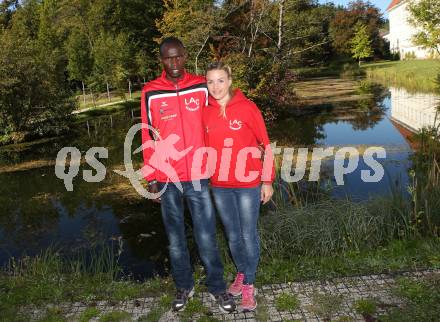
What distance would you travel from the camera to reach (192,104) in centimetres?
318

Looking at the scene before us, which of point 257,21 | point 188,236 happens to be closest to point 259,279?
point 188,236

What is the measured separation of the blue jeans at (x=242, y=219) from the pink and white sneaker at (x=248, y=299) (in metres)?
0.05

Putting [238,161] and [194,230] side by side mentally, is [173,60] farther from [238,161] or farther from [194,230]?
[194,230]

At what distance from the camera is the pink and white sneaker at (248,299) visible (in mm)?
3309

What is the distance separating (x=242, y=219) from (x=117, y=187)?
7.52m

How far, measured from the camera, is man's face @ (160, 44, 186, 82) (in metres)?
3.15

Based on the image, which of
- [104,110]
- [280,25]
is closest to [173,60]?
[280,25]

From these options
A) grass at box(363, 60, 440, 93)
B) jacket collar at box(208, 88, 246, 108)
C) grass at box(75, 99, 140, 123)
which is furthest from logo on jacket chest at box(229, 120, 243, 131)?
grass at box(75, 99, 140, 123)

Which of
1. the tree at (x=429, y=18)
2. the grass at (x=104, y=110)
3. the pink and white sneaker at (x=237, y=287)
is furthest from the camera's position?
the grass at (x=104, y=110)

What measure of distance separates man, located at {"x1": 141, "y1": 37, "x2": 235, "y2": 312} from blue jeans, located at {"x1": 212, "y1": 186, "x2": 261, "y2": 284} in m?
0.11

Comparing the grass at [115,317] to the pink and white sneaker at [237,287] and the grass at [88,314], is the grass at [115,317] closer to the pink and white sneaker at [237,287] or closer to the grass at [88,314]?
the grass at [88,314]

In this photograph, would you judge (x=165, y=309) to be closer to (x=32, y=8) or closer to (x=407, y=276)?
(x=407, y=276)

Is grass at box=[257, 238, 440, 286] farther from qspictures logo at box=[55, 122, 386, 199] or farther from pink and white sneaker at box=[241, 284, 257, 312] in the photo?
qspictures logo at box=[55, 122, 386, 199]

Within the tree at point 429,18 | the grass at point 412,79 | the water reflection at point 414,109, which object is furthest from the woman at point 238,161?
the tree at point 429,18
